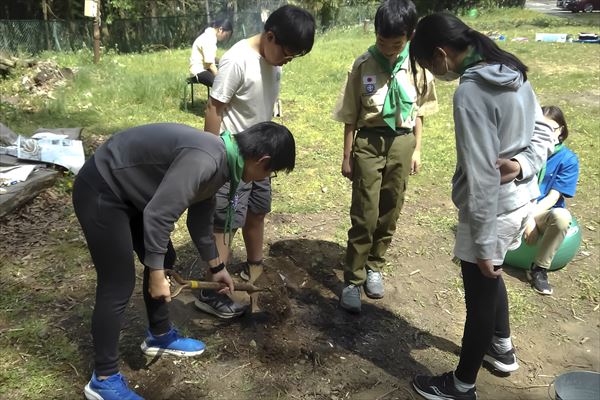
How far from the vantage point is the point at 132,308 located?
2.98m

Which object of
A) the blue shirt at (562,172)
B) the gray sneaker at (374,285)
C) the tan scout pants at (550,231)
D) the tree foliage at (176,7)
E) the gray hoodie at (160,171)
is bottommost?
the gray sneaker at (374,285)

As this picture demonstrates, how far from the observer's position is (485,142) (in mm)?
1820

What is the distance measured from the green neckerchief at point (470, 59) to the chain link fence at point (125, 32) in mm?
12028

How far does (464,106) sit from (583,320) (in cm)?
214

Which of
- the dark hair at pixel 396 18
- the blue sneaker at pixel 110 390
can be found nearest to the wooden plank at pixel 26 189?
the blue sneaker at pixel 110 390

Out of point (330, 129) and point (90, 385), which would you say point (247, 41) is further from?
point (330, 129)

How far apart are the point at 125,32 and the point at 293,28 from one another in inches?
645

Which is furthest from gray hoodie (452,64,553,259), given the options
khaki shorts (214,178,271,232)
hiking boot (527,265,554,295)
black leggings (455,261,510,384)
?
hiking boot (527,265,554,295)

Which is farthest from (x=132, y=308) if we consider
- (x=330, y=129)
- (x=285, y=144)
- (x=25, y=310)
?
(x=330, y=129)

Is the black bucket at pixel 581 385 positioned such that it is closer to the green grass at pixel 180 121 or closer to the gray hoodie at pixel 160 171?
the green grass at pixel 180 121

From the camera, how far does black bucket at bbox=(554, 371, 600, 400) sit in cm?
223

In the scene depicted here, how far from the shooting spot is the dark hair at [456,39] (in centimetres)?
186

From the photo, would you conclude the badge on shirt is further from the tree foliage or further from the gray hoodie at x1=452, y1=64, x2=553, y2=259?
the tree foliage

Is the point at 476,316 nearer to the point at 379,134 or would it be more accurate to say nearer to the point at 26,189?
the point at 379,134
